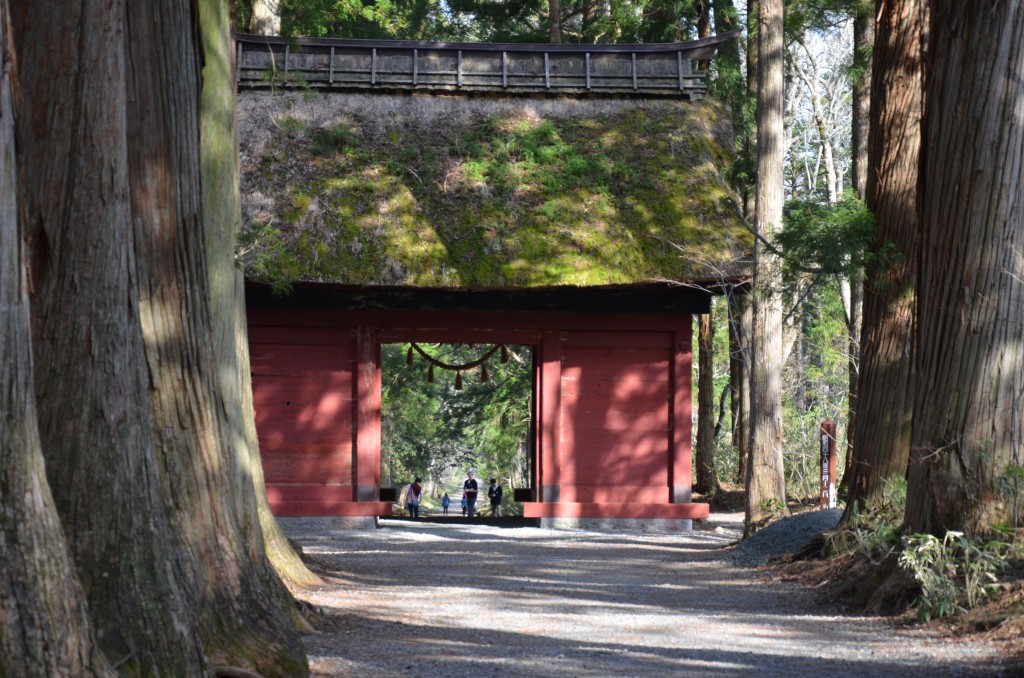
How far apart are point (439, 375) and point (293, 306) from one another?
23559 mm

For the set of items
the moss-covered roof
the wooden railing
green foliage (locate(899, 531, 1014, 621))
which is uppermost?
the wooden railing

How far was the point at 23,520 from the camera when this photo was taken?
3977 mm

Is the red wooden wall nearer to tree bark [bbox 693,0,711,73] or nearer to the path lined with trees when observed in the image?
the path lined with trees

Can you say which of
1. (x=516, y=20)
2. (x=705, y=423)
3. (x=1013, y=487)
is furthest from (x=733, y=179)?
(x=516, y=20)

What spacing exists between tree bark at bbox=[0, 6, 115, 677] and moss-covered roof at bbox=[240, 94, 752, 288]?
12.0 meters

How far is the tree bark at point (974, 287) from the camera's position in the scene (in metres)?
8.95

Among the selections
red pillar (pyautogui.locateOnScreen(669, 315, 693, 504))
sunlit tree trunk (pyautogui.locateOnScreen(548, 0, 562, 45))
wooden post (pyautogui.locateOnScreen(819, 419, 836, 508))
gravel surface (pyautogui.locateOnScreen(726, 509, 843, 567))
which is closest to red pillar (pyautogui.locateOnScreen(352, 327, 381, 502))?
red pillar (pyautogui.locateOnScreen(669, 315, 693, 504))

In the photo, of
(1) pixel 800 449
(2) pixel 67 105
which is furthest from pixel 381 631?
(1) pixel 800 449

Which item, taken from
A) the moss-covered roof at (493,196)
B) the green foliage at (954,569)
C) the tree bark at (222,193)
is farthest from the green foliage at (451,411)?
the green foliage at (954,569)

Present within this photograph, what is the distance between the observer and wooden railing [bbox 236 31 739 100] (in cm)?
1939

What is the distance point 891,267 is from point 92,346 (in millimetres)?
8848

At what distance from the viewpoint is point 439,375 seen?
41.4m

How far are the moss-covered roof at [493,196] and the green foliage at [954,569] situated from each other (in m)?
8.48

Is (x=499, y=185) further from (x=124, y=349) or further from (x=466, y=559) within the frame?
(x=124, y=349)
